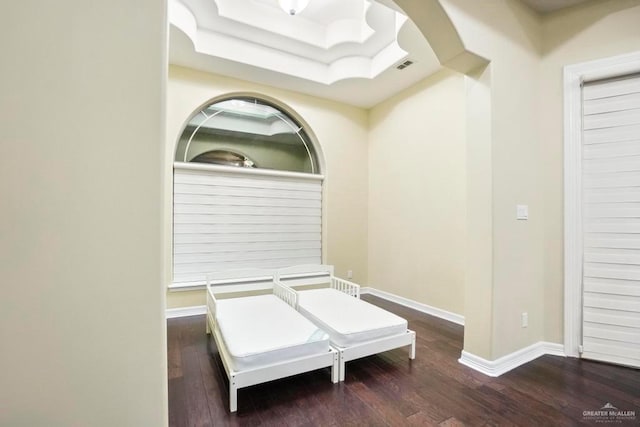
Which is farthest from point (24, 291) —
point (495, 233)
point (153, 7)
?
point (495, 233)

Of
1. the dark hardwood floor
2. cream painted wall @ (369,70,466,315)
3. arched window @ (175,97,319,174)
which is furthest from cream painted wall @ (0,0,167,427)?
cream painted wall @ (369,70,466,315)

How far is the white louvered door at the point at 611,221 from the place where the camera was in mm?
2252

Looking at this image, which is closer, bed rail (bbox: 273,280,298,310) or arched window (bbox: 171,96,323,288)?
bed rail (bbox: 273,280,298,310)

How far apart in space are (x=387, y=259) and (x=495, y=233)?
2.29 meters

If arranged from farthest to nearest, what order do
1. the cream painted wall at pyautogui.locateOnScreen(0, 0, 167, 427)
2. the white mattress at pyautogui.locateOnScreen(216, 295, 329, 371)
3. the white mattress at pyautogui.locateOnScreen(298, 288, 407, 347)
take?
1. the white mattress at pyautogui.locateOnScreen(298, 288, 407, 347)
2. the white mattress at pyautogui.locateOnScreen(216, 295, 329, 371)
3. the cream painted wall at pyautogui.locateOnScreen(0, 0, 167, 427)

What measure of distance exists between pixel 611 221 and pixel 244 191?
3.96 m

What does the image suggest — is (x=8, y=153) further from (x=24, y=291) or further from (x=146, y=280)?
(x=146, y=280)

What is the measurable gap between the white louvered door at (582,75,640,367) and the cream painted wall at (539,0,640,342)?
17 centimetres

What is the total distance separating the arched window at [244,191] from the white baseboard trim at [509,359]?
2607mm

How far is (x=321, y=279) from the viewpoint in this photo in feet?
12.4

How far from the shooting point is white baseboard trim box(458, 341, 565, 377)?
87.4 inches

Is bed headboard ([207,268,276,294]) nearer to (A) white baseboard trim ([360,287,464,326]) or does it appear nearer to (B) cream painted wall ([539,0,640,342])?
(A) white baseboard trim ([360,287,464,326])

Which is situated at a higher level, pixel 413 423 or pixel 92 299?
pixel 92 299

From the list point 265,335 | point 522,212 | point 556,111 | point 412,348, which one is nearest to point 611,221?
point 522,212
